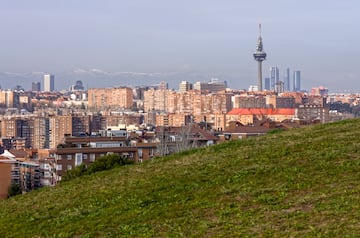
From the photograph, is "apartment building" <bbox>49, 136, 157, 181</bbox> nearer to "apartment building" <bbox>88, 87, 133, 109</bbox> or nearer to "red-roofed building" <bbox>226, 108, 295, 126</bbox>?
"red-roofed building" <bbox>226, 108, 295, 126</bbox>

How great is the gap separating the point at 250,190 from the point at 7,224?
9.99 ft

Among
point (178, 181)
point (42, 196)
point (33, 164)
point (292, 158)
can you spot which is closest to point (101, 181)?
point (42, 196)

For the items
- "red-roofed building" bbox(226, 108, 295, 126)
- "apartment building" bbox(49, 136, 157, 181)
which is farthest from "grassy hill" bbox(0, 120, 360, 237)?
"red-roofed building" bbox(226, 108, 295, 126)

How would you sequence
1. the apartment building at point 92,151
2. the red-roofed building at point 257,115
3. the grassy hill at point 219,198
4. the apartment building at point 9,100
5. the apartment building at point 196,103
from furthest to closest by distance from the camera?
the apartment building at point 9,100 < the apartment building at point 196,103 < the red-roofed building at point 257,115 < the apartment building at point 92,151 < the grassy hill at point 219,198

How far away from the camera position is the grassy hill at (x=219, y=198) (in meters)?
6.95

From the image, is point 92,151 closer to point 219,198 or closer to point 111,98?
point 219,198

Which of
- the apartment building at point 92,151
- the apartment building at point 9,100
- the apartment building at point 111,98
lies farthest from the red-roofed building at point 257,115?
the apartment building at point 9,100

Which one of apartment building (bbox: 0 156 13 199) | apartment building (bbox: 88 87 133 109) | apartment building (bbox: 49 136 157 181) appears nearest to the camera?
apartment building (bbox: 0 156 13 199)

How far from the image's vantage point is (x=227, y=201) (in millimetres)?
7918

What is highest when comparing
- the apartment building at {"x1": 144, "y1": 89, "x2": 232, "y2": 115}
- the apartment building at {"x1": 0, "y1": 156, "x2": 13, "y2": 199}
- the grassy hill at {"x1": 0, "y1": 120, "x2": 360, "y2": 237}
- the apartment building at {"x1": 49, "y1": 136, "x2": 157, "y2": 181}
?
the apartment building at {"x1": 144, "y1": 89, "x2": 232, "y2": 115}

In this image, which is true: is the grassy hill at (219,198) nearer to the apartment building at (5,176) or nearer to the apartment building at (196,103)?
the apartment building at (5,176)

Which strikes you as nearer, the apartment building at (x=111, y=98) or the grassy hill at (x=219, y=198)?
the grassy hill at (x=219, y=198)

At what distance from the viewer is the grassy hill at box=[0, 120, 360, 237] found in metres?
6.95

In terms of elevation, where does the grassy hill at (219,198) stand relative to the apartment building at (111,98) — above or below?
below
